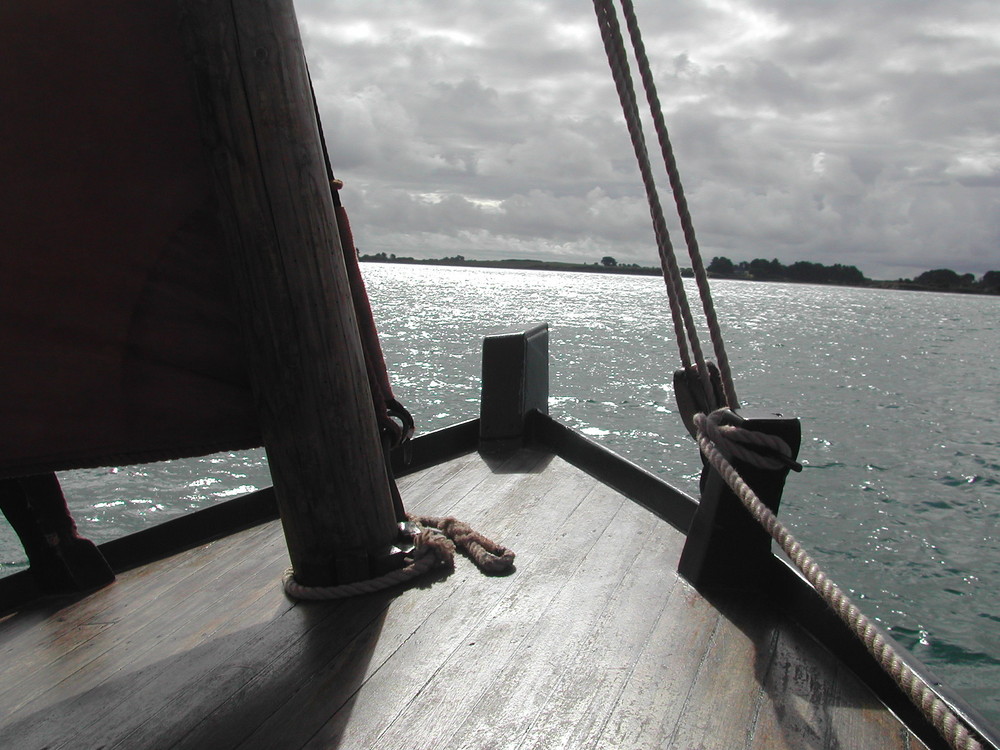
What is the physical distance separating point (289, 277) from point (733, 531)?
1517 millimetres

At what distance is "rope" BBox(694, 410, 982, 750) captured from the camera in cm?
135

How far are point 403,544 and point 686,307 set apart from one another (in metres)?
1.22

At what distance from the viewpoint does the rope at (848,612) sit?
1.35 metres

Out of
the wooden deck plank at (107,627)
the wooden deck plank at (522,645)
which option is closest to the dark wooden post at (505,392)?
the wooden deck plank at (522,645)

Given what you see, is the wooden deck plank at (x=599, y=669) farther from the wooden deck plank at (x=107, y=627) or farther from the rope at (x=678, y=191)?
the wooden deck plank at (x=107, y=627)

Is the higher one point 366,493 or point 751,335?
point 366,493

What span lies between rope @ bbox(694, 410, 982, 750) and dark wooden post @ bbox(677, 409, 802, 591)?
0.09 m

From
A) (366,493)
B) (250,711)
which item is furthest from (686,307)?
(250,711)

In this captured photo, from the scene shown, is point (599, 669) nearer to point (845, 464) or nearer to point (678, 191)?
point (678, 191)

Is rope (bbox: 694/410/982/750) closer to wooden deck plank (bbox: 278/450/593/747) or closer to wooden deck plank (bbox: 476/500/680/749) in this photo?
wooden deck plank (bbox: 476/500/680/749)

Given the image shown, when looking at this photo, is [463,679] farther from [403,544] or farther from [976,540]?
[976,540]

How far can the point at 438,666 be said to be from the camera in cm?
198

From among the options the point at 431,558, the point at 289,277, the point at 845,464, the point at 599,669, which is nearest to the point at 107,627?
the point at 431,558

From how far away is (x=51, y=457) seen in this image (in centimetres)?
178
